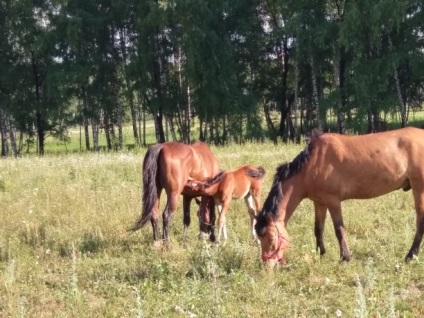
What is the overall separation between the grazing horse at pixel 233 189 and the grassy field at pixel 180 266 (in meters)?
0.35

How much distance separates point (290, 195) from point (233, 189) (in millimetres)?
1839

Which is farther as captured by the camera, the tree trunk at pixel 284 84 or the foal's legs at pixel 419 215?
the tree trunk at pixel 284 84

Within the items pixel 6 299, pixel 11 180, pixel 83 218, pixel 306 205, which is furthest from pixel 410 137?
pixel 11 180

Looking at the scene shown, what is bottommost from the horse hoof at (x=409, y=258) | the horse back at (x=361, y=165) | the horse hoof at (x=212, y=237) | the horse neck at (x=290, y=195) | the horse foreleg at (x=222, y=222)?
the horse hoof at (x=212, y=237)

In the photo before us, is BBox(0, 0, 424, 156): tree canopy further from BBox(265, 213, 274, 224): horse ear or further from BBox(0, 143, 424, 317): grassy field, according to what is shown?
BBox(265, 213, 274, 224): horse ear

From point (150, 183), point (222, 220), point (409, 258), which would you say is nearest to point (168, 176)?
point (150, 183)

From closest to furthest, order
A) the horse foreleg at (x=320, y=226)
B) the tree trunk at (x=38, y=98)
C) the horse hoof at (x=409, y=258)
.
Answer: the horse hoof at (x=409, y=258)
the horse foreleg at (x=320, y=226)
the tree trunk at (x=38, y=98)

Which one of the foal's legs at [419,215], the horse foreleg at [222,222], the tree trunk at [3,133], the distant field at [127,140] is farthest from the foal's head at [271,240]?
the tree trunk at [3,133]

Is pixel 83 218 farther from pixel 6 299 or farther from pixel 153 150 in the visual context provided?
pixel 6 299

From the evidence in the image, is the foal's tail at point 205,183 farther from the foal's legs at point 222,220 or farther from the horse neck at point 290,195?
the horse neck at point 290,195

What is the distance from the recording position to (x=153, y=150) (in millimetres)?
7258

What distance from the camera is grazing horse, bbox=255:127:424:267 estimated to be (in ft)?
18.8

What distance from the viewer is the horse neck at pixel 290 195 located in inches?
227

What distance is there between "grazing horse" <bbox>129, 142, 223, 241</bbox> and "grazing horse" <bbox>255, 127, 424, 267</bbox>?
1.76 meters
